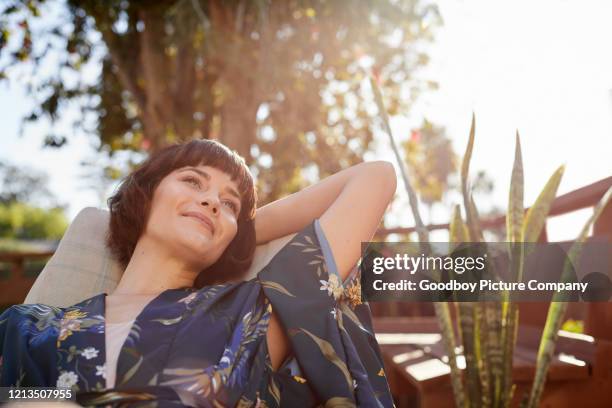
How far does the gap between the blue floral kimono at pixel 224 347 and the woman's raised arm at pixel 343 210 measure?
0.21 feet

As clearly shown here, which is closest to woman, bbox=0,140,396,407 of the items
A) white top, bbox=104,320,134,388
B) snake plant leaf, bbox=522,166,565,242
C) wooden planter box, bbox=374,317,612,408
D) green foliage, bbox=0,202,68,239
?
white top, bbox=104,320,134,388

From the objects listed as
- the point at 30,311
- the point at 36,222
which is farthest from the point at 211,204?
the point at 36,222

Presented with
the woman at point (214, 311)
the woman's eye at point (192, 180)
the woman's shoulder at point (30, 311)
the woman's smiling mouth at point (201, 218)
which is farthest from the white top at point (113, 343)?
the woman's eye at point (192, 180)

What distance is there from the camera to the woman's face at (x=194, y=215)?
1.62m

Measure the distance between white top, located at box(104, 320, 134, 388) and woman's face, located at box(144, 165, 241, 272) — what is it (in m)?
0.32

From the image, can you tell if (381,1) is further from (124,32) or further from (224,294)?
(224,294)

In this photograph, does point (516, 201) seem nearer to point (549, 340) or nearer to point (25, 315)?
point (549, 340)

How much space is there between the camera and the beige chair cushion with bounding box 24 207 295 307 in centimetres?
185

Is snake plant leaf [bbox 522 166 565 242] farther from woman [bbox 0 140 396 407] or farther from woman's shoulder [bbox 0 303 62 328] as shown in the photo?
woman's shoulder [bbox 0 303 62 328]

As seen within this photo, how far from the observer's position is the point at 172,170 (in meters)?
1.81

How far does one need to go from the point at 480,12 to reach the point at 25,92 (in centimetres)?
617

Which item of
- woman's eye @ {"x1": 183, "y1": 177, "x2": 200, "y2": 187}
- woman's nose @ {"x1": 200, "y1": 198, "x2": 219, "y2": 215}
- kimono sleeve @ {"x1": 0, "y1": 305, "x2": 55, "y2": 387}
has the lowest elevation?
kimono sleeve @ {"x1": 0, "y1": 305, "x2": 55, "y2": 387}

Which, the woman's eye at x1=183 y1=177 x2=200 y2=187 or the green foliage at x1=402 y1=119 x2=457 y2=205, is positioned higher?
the green foliage at x1=402 y1=119 x2=457 y2=205

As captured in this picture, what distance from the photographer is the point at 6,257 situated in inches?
297
